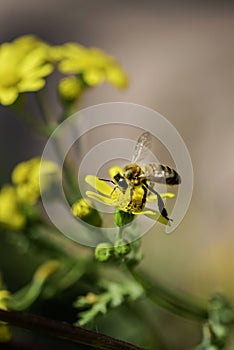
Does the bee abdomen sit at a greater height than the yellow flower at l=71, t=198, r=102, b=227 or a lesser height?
greater

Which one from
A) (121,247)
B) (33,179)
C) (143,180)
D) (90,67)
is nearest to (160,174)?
(143,180)

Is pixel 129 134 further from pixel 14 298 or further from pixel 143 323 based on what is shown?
pixel 14 298

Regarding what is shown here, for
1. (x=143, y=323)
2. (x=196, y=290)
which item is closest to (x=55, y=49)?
Answer: (x=143, y=323)

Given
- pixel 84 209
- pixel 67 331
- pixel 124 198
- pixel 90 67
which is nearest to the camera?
pixel 67 331

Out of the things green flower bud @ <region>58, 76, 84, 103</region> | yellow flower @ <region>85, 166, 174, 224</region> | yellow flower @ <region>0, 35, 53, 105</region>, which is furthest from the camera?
green flower bud @ <region>58, 76, 84, 103</region>

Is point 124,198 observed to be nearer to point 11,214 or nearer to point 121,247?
point 121,247

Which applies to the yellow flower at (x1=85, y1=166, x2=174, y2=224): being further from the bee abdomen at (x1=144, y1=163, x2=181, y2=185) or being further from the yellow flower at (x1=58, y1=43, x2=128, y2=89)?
the yellow flower at (x1=58, y1=43, x2=128, y2=89)

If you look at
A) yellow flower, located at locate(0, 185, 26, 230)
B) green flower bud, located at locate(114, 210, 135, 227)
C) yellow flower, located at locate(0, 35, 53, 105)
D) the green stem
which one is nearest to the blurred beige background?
yellow flower, located at locate(0, 185, 26, 230)
